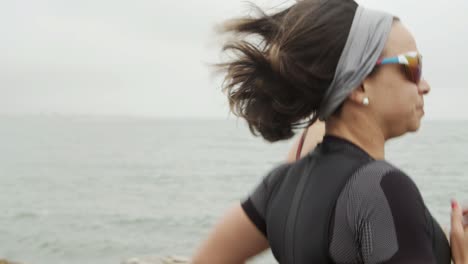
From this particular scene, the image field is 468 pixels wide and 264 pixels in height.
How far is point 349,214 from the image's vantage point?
5.36 ft

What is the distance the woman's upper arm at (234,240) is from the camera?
210 cm

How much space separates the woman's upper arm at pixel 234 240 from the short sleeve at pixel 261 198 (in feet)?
0.06

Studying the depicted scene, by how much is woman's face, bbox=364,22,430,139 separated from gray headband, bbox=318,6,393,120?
0.11 ft

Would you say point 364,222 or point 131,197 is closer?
point 364,222

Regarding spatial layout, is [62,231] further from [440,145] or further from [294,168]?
[440,145]

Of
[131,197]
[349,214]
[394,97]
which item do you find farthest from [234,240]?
[131,197]

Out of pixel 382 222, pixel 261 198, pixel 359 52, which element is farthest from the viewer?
pixel 261 198

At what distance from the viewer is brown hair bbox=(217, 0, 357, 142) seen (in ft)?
5.90

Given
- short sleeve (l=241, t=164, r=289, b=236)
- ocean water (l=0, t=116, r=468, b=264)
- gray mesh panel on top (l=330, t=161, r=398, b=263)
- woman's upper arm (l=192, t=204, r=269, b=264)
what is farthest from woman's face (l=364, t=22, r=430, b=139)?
ocean water (l=0, t=116, r=468, b=264)

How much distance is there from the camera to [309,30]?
5.90 ft

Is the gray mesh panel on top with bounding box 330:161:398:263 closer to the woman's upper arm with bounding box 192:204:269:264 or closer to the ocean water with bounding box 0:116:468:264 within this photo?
the woman's upper arm with bounding box 192:204:269:264

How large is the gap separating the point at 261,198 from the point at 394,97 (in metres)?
0.54

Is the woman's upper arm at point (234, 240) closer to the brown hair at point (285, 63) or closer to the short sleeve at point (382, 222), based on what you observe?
the brown hair at point (285, 63)

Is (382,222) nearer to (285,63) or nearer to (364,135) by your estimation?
(364,135)
